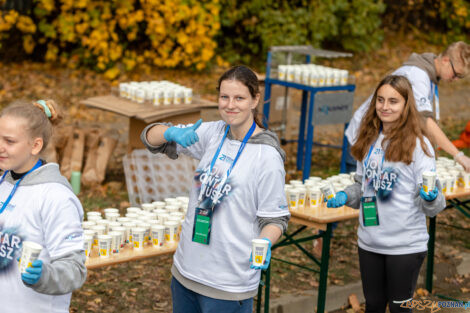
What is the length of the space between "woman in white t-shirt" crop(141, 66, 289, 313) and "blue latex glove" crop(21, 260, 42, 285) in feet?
3.44

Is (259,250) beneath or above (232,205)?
beneath

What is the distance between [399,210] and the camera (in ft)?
14.5

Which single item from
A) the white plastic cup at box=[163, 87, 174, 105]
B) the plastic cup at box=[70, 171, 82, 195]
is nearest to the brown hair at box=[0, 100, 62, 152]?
the white plastic cup at box=[163, 87, 174, 105]

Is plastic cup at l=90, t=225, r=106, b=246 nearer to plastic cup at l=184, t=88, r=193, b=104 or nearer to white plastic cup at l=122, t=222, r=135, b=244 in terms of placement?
white plastic cup at l=122, t=222, r=135, b=244

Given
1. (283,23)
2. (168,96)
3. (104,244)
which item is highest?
(283,23)

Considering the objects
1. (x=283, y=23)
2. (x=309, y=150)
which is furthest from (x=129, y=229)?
(x=283, y=23)

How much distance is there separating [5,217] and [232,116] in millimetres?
1135

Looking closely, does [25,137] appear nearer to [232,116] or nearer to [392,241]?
[232,116]

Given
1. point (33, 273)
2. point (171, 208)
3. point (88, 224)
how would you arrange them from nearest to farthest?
1. point (33, 273)
2. point (88, 224)
3. point (171, 208)

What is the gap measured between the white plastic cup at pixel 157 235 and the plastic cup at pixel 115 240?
0.23m

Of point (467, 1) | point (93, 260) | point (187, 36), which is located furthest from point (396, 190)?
point (467, 1)

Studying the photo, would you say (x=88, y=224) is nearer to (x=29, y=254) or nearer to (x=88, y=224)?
(x=88, y=224)

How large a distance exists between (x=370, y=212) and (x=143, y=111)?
410 centimetres

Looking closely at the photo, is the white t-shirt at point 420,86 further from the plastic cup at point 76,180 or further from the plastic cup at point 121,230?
the plastic cup at point 76,180
